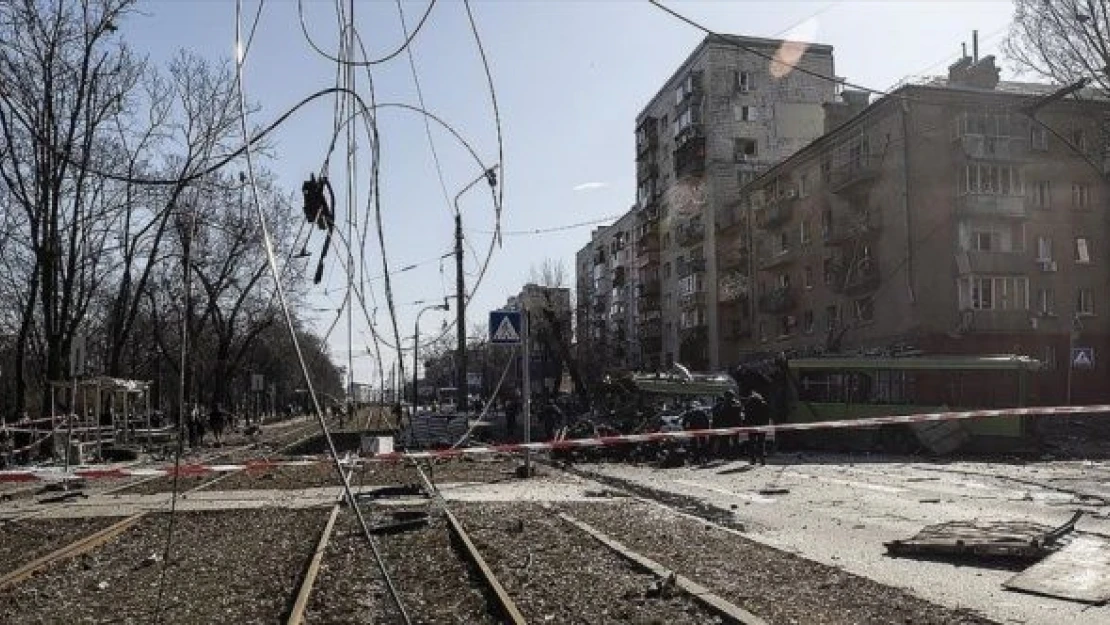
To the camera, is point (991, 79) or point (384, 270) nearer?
point (384, 270)

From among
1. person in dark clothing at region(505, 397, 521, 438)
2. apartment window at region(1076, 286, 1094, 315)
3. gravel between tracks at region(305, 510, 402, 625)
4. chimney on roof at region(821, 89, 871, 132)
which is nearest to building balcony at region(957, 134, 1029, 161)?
apartment window at region(1076, 286, 1094, 315)

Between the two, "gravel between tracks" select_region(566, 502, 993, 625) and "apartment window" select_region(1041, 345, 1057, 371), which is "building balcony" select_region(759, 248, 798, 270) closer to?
"apartment window" select_region(1041, 345, 1057, 371)

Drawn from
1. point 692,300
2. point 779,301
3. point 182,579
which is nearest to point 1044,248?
point 779,301

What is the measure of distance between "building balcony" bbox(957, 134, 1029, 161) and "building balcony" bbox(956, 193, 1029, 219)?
5.03 ft

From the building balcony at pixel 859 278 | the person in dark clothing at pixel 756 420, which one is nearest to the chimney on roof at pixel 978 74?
the building balcony at pixel 859 278

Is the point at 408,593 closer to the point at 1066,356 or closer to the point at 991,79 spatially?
the point at 1066,356

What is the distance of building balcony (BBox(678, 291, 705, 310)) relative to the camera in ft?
219

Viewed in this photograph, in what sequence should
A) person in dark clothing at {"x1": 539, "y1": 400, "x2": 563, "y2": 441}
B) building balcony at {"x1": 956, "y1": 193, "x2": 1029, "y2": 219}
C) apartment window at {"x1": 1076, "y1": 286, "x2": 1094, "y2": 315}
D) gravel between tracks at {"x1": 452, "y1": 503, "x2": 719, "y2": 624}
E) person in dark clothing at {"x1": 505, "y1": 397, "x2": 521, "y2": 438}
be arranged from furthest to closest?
apartment window at {"x1": 1076, "y1": 286, "x2": 1094, "y2": 315}, building balcony at {"x1": 956, "y1": 193, "x2": 1029, "y2": 219}, person in dark clothing at {"x1": 505, "y1": 397, "x2": 521, "y2": 438}, person in dark clothing at {"x1": 539, "y1": 400, "x2": 563, "y2": 441}, gravel between tracks at {"x1": 452, "y1": 503, "x2": 719, "y2": 624}

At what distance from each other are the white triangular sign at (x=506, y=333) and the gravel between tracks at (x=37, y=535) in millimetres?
7022

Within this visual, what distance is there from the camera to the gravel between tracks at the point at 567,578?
711 centimetres

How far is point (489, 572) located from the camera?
857 centimetres

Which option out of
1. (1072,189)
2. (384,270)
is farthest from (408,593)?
(1072,189)

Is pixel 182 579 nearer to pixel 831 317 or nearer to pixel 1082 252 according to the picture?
pixel 1082 252

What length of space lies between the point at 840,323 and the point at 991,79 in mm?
12427
